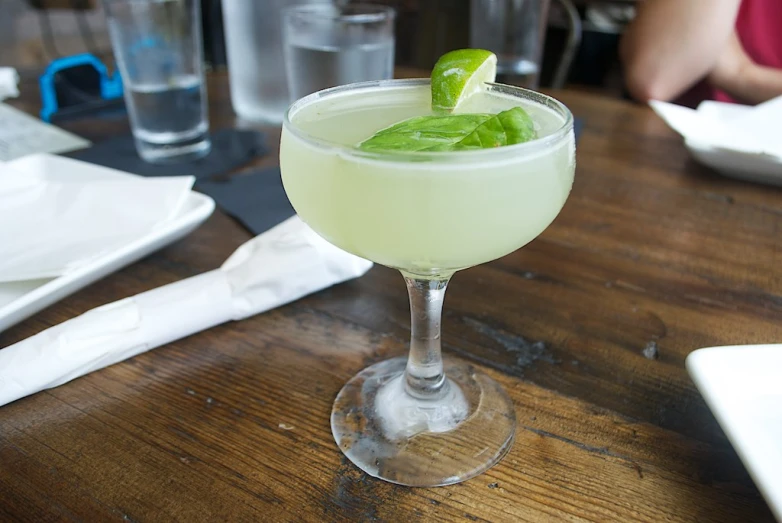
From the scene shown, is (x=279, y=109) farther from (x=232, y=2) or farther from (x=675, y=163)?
(x=675, y=163)

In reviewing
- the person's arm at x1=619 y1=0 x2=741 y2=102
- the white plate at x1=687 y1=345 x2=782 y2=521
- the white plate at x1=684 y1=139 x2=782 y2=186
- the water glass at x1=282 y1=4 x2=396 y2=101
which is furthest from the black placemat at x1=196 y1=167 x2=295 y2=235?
the person's arm at x1=619 y1=0 x2=741 y2=102

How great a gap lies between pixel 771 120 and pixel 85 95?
145cm

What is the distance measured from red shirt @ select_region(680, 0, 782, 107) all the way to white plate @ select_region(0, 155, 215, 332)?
1649 millimetres

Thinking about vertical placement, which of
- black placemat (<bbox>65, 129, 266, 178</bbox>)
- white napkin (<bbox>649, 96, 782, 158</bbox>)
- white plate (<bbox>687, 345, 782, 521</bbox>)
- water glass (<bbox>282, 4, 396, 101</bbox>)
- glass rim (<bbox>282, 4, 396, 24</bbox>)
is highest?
glass rim (<bbox>282, 4, 396, 24</bbox>)

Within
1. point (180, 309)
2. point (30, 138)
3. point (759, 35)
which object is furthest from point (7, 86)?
point (759, 35)

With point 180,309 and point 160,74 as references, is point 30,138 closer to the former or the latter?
point 160,74

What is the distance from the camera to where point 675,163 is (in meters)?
1.17

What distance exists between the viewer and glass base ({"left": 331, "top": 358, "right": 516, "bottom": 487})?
52 centimetres

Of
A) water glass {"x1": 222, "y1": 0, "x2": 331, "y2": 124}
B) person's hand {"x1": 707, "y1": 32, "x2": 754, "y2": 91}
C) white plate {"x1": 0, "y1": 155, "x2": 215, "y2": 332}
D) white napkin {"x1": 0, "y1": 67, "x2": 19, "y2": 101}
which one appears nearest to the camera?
white plate {"x1": 0, "y1": 155, "x2": 215, "y2": 332}

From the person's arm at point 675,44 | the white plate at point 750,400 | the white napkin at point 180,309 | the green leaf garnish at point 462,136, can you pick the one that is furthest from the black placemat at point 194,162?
the person's arm at point 675,44

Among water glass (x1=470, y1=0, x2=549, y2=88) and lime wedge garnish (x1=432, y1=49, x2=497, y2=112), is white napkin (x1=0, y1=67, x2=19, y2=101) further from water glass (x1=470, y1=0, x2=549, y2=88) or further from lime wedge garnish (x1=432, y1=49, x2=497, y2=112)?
lime wedge garnish (x1=432, y1=49, x2=497, y2=112)

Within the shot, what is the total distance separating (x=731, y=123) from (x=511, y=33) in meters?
0.65

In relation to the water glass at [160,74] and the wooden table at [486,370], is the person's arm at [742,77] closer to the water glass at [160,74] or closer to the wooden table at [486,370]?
the wooden table at [486,370]

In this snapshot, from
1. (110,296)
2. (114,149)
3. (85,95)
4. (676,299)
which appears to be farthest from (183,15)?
(676,299)
